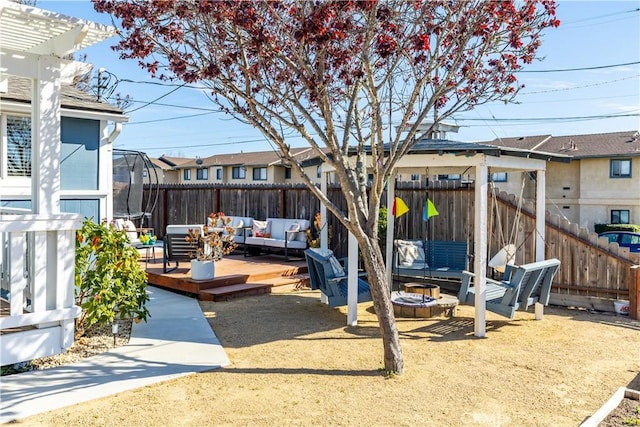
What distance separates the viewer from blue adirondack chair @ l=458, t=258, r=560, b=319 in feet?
19.5

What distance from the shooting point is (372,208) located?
4684mm

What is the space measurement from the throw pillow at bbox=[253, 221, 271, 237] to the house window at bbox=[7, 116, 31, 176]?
5.73 meters

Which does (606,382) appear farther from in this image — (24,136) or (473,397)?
(24,136)

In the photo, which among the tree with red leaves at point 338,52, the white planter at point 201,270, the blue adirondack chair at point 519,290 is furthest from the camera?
the white planter at point 201,270

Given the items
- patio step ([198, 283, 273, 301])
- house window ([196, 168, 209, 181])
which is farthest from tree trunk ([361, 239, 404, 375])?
house window ([196, 168, 209, 181])

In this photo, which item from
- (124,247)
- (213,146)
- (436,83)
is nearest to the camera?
(436,83)

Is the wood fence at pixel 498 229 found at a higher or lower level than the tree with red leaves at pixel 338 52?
lower

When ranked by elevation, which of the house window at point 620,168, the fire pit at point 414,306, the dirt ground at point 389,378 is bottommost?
the dirt ground at point 389,378

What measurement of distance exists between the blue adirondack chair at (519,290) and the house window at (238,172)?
26739 mm

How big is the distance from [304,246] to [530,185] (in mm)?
17052

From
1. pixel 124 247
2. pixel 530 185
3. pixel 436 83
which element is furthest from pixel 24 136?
pixel 530 185

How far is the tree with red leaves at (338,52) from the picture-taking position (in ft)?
14.3

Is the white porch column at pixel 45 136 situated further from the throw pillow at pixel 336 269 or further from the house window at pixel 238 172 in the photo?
the house window at pixel 238 172

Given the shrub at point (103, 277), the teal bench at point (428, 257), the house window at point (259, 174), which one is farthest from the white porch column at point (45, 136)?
the house window at point (259, 174)
